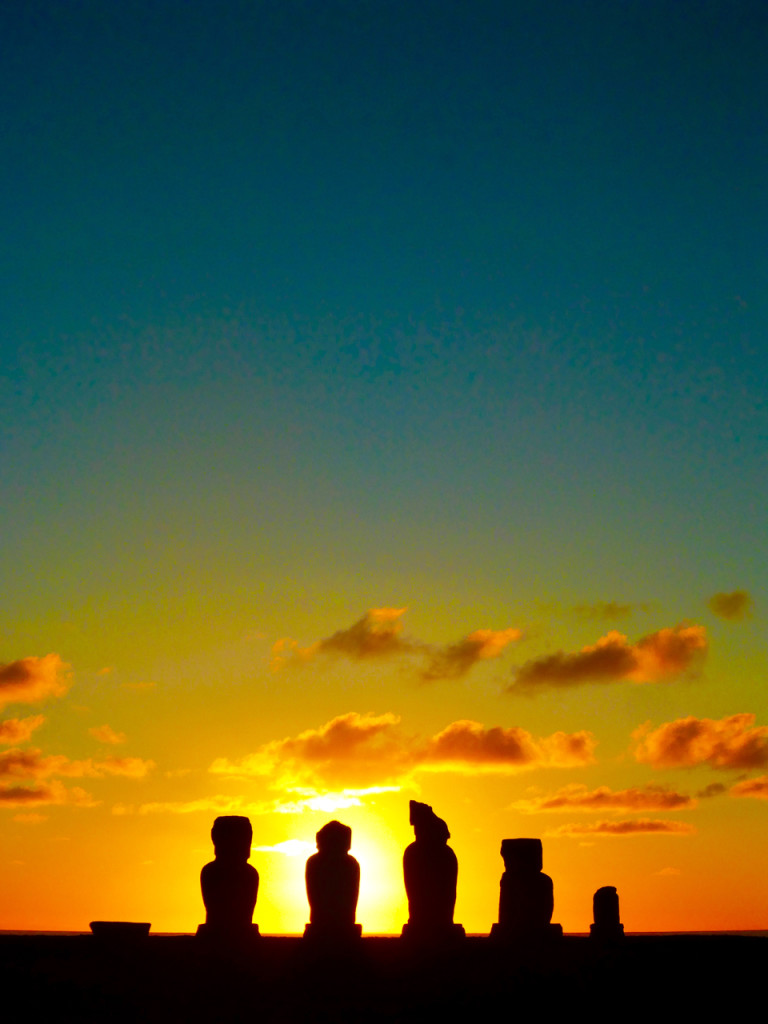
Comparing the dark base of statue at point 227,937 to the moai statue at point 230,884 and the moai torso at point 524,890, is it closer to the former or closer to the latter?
the moai statue at point 230,884

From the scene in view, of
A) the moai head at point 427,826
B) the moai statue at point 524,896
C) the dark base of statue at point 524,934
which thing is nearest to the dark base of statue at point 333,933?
the moai head at point 427,826

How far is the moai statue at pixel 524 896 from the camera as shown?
24.0m

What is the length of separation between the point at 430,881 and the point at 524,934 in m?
2.64

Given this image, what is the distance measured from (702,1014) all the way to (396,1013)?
5.47m

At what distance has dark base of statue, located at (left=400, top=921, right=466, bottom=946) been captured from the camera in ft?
72.1

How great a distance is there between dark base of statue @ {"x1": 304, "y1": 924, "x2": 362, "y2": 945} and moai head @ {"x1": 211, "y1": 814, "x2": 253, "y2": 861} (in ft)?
6.61

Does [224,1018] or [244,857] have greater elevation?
[244,857]

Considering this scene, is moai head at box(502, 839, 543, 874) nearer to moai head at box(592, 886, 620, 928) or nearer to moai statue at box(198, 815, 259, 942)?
moai head at box(592, 886, 620, 928)

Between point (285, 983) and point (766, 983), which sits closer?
point (285, 983)

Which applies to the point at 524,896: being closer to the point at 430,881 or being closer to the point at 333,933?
the point at 430,881

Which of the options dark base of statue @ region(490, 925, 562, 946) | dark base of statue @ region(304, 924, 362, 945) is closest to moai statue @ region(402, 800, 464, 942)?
dark base of statue @ region(304, 924, 362, 945)

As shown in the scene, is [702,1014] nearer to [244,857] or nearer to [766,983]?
[766,983]

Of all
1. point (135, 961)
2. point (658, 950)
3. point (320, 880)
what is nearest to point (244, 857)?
point (320, 880)

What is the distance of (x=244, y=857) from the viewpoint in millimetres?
22656
